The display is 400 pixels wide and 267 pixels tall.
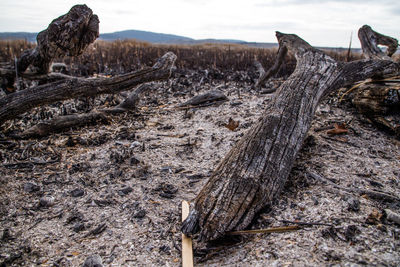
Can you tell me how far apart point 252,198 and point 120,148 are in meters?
1.99

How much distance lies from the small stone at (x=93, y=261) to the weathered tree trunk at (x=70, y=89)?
2432 millimetres

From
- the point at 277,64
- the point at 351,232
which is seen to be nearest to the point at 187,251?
the point at 351,232

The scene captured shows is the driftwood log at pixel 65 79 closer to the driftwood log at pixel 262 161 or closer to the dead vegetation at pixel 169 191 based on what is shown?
the dead vegetation at pixel 169 191

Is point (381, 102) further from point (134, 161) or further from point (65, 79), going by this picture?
point (65, 79)

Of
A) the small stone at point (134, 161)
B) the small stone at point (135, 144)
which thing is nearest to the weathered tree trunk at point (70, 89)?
the small stone at point (135, 144)

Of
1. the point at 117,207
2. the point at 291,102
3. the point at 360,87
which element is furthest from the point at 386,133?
the point at 117,207

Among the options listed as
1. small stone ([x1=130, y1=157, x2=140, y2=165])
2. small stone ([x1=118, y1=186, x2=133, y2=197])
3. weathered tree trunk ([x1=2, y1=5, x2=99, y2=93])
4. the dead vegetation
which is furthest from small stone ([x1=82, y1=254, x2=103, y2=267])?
weathered tree trunk ([x1=2, y1=5, x2=99, y2=93])

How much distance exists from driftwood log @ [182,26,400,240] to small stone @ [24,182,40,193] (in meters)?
1.54

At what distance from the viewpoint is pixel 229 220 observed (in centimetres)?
170

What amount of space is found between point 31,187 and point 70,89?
146cm

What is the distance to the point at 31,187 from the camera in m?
2.52

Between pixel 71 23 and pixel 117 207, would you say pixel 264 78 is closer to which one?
pixel 71 23

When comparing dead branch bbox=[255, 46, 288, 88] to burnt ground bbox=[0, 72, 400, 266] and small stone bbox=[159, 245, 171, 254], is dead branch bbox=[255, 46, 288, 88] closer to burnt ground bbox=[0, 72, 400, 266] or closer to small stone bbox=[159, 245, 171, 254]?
burnt ground bbox=[0, 72, 400, 266]

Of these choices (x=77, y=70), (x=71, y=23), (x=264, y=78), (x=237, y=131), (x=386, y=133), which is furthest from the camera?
(x=77, y=70)
